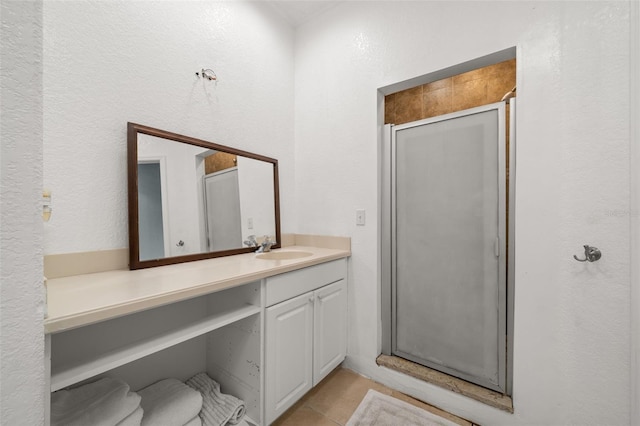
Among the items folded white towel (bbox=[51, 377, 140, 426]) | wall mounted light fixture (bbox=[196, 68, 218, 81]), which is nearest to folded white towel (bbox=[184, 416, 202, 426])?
folded white towel (bbox=[51, 377, 140, 426])

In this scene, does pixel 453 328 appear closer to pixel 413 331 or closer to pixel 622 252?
pixel 413 331

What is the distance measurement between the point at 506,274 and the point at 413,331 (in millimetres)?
701

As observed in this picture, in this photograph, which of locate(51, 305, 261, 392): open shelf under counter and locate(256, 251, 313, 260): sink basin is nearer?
locate(51, 305, 261, 392): open shelf under counter

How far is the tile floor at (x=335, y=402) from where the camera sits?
1.47 meters

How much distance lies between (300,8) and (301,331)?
2.37m

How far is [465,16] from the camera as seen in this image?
60.4 inches

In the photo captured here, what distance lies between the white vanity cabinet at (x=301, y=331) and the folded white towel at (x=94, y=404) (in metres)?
0.57

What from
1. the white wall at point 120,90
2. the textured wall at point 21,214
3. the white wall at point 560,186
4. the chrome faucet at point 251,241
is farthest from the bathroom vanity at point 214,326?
the white wall at point 560,186

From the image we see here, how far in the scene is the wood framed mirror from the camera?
134cm

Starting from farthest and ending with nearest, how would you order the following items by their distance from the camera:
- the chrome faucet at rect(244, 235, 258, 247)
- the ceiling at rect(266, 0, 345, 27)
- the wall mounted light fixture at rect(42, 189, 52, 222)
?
the ceiling at rect(266, 0, 345, 27) → the chrome faucet at rect(244, 235, 258, 247) → the wall mounted light fixture at rect(42, 189, 52, 222)

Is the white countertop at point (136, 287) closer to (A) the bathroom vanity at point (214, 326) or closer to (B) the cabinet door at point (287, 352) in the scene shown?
(A) the bathroom vanity at point (214, 326)

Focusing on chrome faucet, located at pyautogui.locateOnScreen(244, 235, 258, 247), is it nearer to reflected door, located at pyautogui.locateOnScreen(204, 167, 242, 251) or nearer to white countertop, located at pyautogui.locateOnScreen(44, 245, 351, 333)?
reflected door, located at pyautogui.locateOnScreen(204, 167, 242, 251)

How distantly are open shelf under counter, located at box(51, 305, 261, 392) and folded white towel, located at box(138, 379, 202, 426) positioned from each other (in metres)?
0.44

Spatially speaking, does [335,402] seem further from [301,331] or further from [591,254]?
[591,254]
